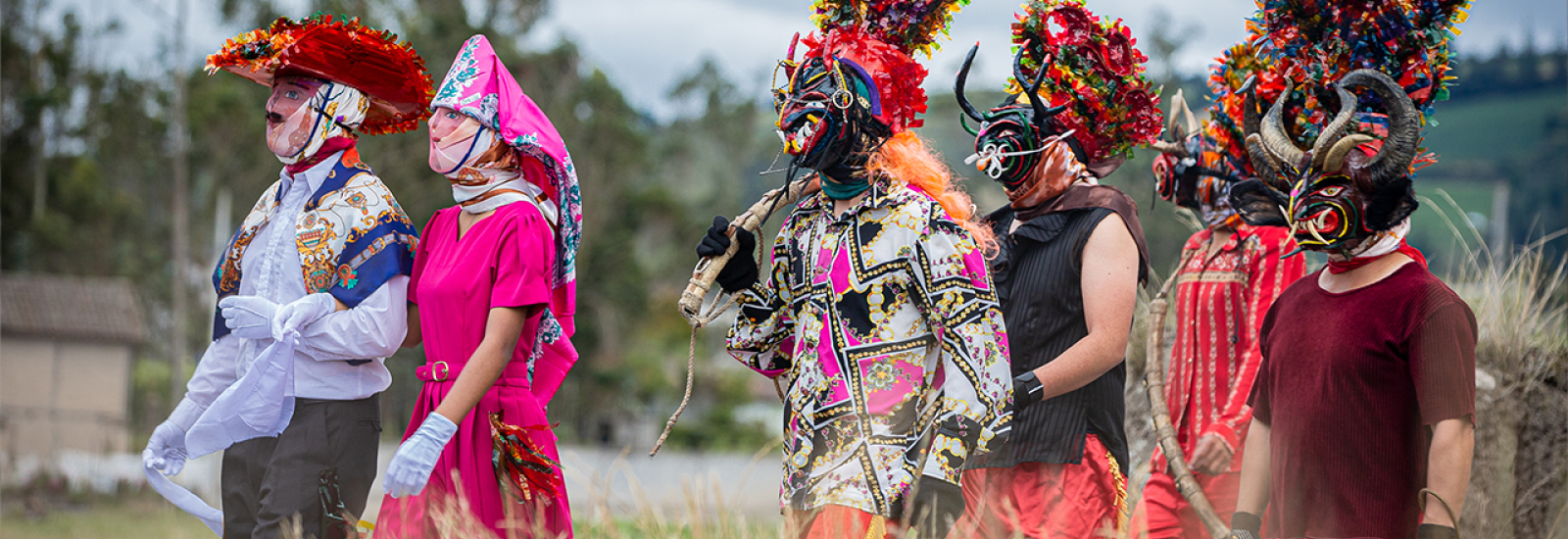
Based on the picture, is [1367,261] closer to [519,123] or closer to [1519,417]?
[519,123]

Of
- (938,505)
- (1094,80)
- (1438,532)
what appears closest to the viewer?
(938,505)

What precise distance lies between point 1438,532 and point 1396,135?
103 cm

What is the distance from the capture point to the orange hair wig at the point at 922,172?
330 cm

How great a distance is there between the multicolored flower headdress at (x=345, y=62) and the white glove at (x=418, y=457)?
135 cm

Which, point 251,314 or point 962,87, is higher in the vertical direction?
point 962,87

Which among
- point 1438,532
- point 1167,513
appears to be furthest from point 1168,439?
point 1438,532

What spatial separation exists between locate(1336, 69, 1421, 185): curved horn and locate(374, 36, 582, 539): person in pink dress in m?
2.25

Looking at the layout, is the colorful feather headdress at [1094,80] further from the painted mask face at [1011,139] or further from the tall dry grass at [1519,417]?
the tall dry grass at [1519,417]

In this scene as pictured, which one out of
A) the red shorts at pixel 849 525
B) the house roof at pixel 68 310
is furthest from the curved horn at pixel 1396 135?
the house roof at pixel 68 310

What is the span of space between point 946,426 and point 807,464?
0.38 metres

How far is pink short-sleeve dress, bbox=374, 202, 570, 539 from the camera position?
3318 mm

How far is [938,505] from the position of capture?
2.89m

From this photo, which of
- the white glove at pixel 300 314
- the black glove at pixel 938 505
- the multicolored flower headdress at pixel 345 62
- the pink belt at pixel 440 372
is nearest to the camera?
the black glove at pixel 938 505

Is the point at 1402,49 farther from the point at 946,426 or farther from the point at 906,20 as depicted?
the point at 946,426
